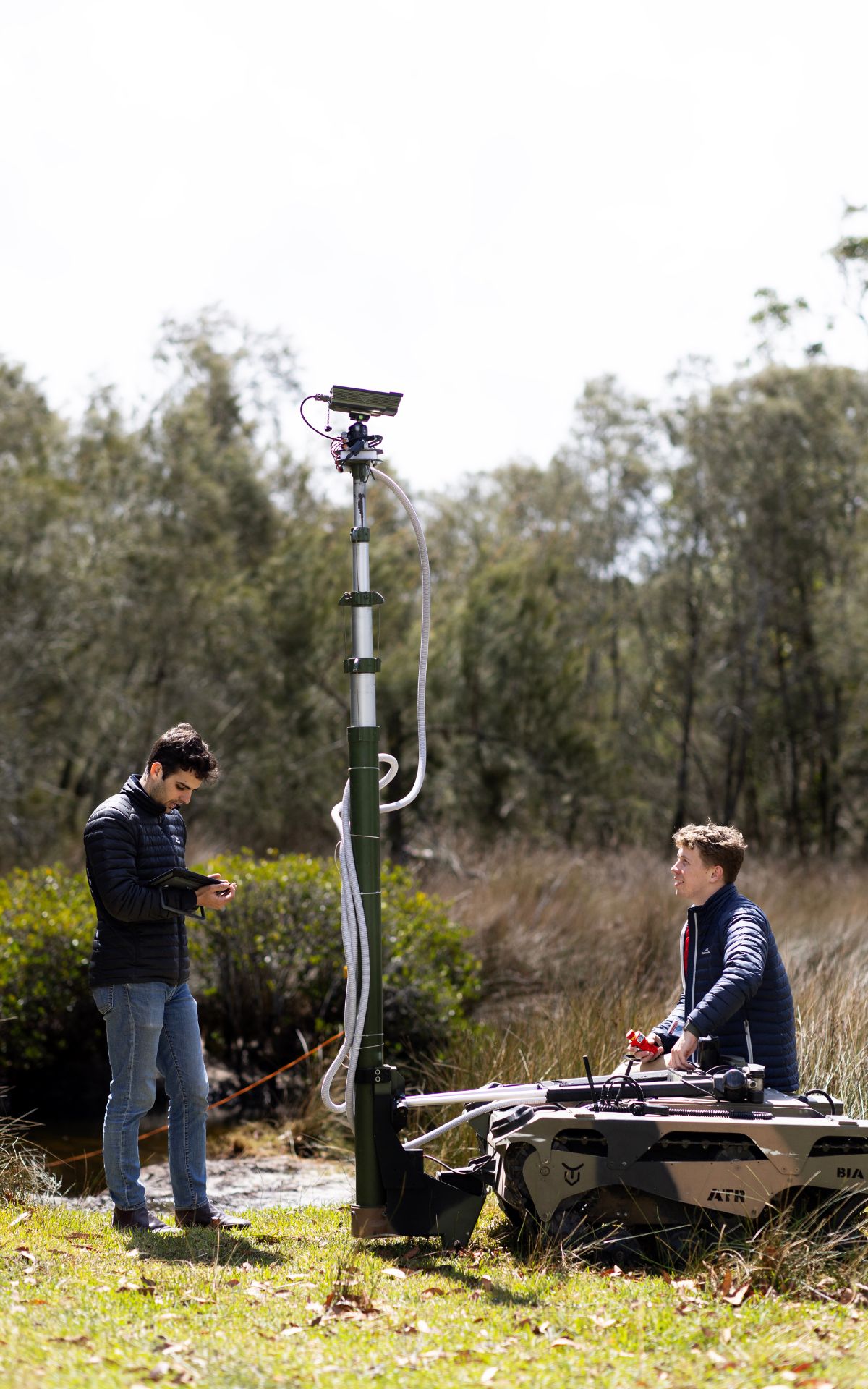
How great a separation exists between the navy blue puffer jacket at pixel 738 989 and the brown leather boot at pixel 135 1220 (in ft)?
6.64

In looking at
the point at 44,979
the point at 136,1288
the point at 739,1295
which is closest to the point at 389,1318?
the point at 136,1288

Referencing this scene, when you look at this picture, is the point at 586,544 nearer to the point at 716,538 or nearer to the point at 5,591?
the point at 716,538

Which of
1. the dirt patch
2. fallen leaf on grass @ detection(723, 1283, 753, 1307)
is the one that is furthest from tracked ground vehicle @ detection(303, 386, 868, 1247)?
the dirt patch

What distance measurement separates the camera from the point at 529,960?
9750 millimetres

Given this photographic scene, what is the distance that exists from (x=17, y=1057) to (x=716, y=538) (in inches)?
612

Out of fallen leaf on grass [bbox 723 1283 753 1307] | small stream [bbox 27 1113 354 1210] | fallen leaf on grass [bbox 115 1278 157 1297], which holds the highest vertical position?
fallen leaf on grass [bbox 115 1278 157 1297]

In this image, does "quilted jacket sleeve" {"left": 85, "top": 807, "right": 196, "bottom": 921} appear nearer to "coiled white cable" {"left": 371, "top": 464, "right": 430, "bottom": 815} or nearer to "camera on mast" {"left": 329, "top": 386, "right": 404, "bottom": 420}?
"coiled white cable" {"left": 371, "top": 464, "right": 430, "bottom": 815}

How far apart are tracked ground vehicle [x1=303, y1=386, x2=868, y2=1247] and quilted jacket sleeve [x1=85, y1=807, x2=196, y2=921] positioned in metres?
0.70

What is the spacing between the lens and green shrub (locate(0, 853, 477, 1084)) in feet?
27.5

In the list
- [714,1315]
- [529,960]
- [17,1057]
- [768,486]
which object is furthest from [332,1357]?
[768,486]

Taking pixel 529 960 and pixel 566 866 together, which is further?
pixel 566 866

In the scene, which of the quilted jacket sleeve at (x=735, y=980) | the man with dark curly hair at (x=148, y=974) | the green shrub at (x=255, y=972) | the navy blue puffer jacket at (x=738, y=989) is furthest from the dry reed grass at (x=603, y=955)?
the man with dark curly hair at (x=148, y=974)

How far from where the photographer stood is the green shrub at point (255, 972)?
8383 mm

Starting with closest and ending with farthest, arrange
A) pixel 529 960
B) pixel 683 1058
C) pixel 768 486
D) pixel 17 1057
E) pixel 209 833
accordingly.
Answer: pixel 683 1058, pixel 17 1057, pixel 529 960, pixel 209 833, pixel 768 486
